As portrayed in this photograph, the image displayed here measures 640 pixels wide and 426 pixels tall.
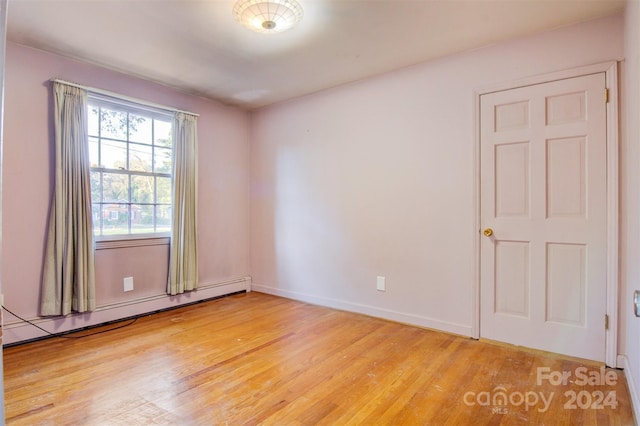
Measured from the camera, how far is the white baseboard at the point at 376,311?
3145mm

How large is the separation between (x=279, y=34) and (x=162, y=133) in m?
1.90

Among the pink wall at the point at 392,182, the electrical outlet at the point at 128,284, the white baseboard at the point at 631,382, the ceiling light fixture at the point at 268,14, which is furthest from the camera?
the electrical outlet at the point at 128,284

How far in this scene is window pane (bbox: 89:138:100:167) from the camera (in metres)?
3.35

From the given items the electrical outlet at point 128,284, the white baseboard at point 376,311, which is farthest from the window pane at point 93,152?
the white baseboard at point 376,311

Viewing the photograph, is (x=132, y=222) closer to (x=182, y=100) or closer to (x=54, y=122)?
(x=54, y=122)

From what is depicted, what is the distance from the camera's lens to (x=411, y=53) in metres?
3.13

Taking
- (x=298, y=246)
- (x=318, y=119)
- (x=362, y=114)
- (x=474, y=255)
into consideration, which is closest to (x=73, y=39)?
(x=318, y=119)

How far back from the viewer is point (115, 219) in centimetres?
354

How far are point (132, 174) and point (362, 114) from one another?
7.97ft

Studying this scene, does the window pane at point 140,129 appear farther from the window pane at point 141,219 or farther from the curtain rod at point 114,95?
the window pane at point 141,219

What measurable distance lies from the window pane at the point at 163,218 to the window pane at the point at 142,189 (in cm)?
15

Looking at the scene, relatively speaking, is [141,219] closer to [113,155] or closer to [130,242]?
[130,242]

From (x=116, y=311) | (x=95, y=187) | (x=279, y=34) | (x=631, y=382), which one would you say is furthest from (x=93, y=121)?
(x=631, y=382)

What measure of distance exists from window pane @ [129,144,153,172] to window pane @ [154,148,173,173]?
0.08 metres
